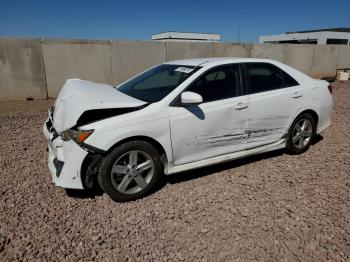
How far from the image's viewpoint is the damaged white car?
3.34m

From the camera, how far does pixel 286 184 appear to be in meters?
4.01

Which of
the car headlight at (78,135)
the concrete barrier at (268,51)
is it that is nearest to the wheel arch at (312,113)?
the car headlight at (78,135)

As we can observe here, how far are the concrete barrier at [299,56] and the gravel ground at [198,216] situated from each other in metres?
12.6

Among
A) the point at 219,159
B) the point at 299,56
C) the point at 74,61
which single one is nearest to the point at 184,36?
the point at 299,56

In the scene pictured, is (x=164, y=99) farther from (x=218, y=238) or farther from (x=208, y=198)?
(x=218, y=238)

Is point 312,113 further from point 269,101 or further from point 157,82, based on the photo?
point 157,82

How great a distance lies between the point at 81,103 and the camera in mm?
3434

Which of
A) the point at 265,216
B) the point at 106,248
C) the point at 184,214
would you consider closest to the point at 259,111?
the point at 265,216

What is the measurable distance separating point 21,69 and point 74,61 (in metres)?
1.67

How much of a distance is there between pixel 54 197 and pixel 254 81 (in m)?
3.00

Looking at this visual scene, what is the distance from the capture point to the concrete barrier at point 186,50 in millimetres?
12430

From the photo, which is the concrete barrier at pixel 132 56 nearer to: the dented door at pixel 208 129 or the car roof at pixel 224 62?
the car roof at pixel 224 62

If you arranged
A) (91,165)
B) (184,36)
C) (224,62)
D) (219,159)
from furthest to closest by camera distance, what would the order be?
(184,36)
(224,62)
(219,159)
(91,165)

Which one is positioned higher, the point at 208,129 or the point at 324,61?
the point at 324,61
